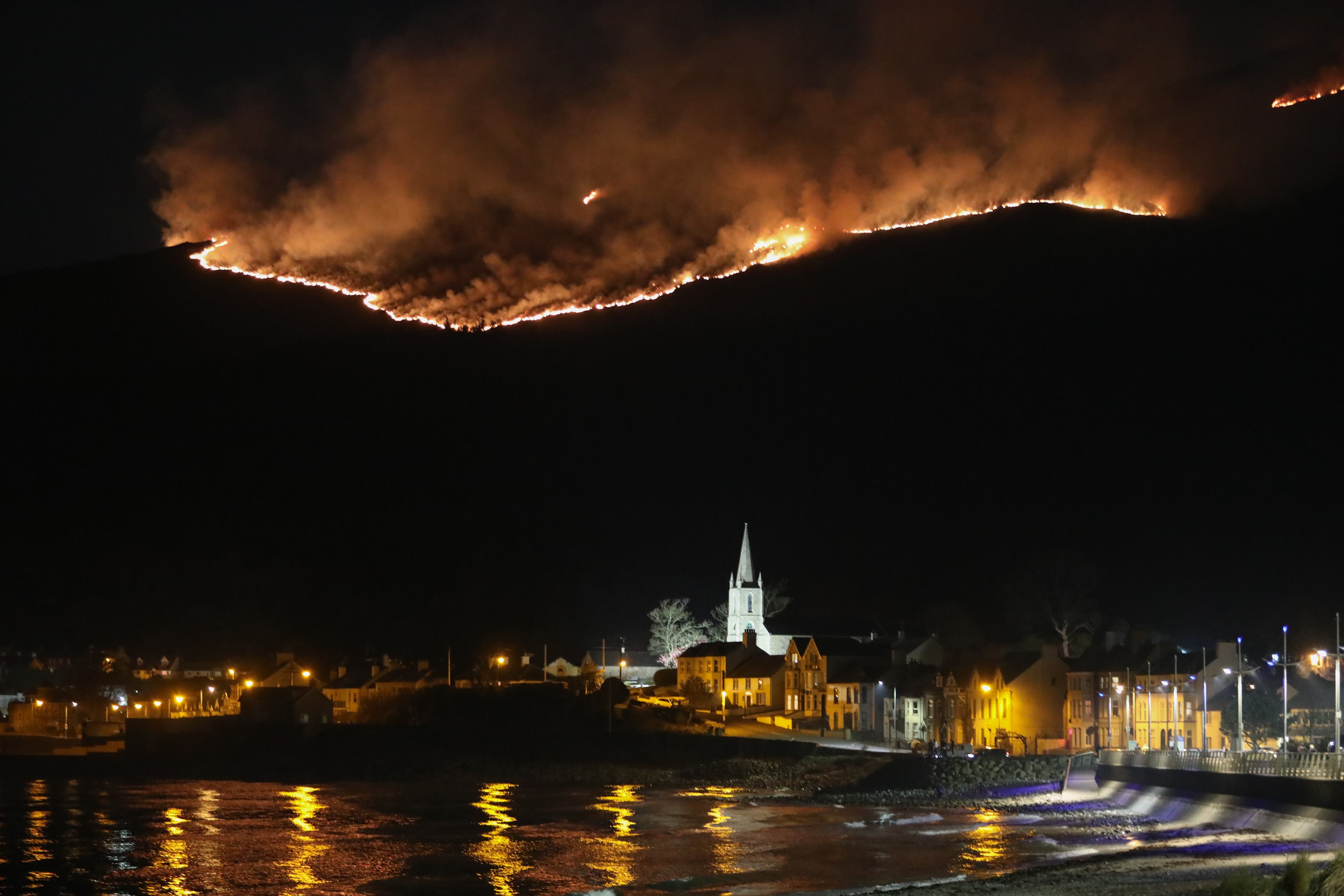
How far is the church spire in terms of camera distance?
484 feet

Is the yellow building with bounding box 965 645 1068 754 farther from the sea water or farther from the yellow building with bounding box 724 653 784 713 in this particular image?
the yellow building with bounding box 724 653 784 713

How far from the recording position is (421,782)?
78.9 meters

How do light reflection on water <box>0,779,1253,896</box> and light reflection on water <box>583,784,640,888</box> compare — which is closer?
light reflection on water <box>0,779,1253,896</box>

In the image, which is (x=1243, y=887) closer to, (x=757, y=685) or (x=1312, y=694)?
(x=1312, y=694)

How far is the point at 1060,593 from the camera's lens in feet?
379

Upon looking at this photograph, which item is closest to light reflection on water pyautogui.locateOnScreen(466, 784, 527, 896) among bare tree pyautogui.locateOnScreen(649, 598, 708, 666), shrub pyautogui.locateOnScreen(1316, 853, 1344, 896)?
shrub pyautogui.locateOnScreen(1316, 853, 1344, 896)

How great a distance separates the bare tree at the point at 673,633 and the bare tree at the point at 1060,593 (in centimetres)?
3330

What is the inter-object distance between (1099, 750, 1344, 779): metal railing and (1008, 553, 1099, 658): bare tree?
161 feet

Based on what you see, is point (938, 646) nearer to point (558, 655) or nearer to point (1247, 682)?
point (1247, 682)

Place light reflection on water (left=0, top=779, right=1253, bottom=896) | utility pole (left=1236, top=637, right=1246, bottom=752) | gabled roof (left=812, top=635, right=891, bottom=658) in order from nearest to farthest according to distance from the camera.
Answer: light reflection on water (left=0, top=779, right=1253, bottom=896) < utility pole (left=1236, top=637, right=1246, bottom=752) < gabled roof (left=812, top=635, right=891, bottom=658)

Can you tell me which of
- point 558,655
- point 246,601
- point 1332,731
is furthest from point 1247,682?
point 246,601

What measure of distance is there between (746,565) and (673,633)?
10.7 m

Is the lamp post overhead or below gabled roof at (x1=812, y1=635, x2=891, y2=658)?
below

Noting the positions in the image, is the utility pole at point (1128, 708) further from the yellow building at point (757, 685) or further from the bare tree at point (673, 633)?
the bare tree at point (673, 633)
